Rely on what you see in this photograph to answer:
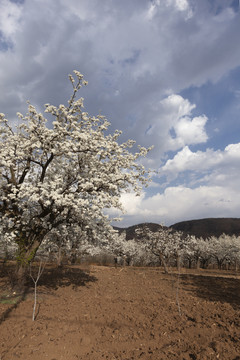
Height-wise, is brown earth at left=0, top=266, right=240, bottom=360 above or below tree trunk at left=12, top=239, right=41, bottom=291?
below

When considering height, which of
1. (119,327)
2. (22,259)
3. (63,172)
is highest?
(63,172)

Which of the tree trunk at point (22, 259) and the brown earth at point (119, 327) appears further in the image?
the tree trunk at point (22, 259)

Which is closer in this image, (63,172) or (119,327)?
(119,327)

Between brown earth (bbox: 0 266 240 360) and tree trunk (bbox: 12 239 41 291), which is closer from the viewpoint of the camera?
brown earth (bbox: 0 266 240 360)

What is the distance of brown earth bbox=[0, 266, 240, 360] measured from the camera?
22.9 ft

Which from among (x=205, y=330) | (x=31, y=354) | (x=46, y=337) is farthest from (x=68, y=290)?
(x=205, y=330)

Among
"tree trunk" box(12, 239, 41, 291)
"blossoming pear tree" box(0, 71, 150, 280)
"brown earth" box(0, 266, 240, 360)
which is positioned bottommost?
"brown earth" box(0, 266, 240, 360)

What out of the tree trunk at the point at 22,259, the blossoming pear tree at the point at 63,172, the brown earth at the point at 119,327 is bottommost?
the brown earth at the point at 119,327

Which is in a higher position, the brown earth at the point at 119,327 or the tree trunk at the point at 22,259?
the tree trunk at the point at 22,259

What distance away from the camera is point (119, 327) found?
8.89 meters

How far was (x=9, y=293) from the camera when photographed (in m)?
12.8

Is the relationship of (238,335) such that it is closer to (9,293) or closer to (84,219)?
(84,219)

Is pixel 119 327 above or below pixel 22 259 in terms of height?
below

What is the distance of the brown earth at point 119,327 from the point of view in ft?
22.9
